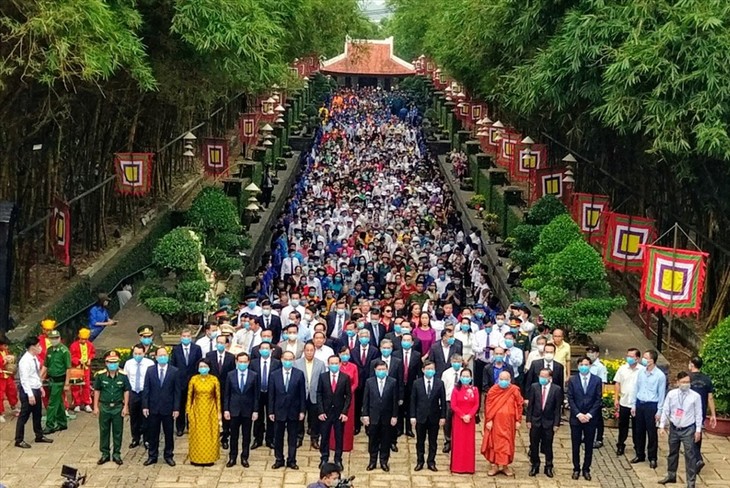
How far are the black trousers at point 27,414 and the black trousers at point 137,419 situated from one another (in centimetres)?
105

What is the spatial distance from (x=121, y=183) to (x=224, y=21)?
583cm

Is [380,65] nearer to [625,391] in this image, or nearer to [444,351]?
[444,351]

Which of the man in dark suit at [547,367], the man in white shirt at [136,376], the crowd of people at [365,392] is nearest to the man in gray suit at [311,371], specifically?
the crowd of people at [365,392]

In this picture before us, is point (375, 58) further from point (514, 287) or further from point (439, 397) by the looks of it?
point (439, 397)

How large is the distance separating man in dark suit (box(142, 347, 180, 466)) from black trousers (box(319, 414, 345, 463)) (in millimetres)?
1613

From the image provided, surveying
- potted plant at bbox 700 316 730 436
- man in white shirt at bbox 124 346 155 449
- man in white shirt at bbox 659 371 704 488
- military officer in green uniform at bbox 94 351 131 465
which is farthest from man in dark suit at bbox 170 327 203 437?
potted plant at bbox 700 316 730 436

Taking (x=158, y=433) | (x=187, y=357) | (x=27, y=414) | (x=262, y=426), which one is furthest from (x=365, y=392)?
(x=27, y=414)

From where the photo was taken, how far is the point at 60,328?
1894 centimetres

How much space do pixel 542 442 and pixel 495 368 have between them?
3.98ft

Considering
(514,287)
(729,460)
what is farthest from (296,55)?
(729,460)

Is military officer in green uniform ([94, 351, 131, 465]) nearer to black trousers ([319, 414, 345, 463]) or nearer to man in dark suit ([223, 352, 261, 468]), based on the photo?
man in dark suit ([223, 352, 261, 468])

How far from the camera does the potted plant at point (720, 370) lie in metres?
14.1

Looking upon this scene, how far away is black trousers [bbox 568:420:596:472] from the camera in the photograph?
1274 cm

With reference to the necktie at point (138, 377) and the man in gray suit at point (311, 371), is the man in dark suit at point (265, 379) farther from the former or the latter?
the necktie at point (138, 377)
